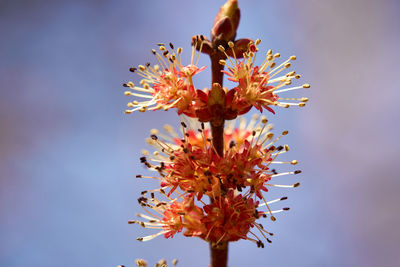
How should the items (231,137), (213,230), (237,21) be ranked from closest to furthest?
(213,230) → (237,21) → (231,137)

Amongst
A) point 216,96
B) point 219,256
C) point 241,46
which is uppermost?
point 241,46

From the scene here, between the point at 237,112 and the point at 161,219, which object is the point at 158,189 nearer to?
the point at 161,219

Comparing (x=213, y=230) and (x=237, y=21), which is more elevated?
(x=237, y=21)

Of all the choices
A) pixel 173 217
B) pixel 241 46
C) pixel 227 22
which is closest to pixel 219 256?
pixel 173 217

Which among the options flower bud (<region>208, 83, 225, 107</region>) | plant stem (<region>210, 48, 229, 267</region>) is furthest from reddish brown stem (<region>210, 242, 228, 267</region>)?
flower bud (<region>208, 83, 225, 107</region>)

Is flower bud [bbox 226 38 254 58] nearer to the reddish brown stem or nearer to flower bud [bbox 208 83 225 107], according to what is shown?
flower bud [bbox 208 83 225 107]

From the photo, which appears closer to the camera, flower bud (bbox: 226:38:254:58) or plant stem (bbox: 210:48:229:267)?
plant stem (bbox: 210:48:229:267)

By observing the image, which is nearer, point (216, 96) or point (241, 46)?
point (216, 96)

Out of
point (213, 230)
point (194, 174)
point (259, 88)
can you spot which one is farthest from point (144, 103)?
point (213, 230)

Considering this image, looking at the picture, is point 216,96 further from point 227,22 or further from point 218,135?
Answer: point 227,22
